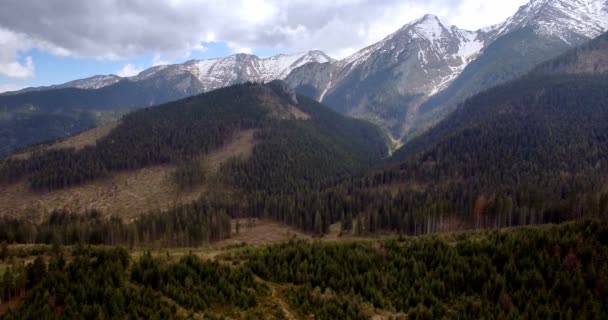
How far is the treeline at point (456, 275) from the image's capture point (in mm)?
66062

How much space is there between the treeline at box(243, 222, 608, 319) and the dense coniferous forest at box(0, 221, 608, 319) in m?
0.19

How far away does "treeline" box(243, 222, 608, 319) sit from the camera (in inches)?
2601

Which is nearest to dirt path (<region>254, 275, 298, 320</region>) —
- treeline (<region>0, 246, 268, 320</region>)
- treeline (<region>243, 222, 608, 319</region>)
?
treeline (<region>243, 222, 608, 319</region>)

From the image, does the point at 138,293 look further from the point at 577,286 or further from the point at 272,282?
the point at 577,286

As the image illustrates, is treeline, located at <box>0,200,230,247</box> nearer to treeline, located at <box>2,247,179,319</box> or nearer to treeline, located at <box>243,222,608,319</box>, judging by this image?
treeline, located at <box>2,247,179,319</box>

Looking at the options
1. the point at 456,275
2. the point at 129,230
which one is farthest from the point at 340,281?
the point at 129,230

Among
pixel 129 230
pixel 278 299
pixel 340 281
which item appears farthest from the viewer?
pixel 129 230

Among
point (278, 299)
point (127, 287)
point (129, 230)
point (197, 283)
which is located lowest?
point (278, 299)

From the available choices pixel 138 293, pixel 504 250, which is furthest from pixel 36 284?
pixel 504 250

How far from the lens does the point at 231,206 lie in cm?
19412

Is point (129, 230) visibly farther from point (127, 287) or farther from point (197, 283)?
point (127, 287)

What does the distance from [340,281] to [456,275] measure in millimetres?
19868

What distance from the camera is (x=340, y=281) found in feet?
238

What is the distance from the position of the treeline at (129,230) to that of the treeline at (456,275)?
70859 millimetres
